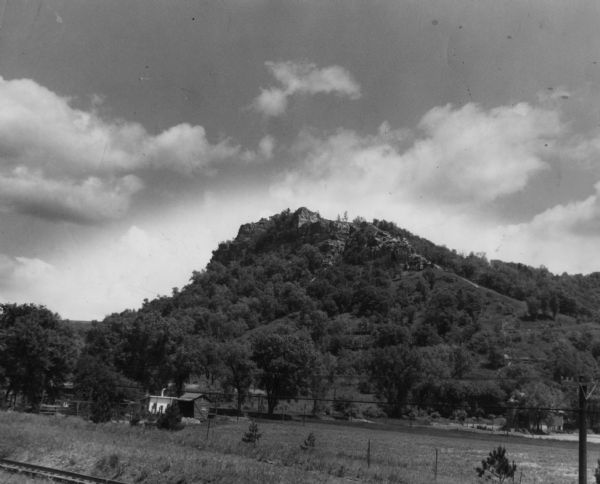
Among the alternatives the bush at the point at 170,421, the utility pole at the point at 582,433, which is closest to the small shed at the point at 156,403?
the bush at the point at 170,421

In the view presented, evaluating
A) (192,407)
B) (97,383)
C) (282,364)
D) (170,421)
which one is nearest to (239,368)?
(282,364)

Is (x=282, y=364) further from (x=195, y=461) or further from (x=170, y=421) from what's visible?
(x=195, y=461)

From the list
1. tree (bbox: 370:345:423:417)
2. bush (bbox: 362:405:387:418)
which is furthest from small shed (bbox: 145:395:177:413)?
tree (bbox: 370:345:423:417)

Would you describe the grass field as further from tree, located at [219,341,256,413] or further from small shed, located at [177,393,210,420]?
tree, located at [219,341,256,413]

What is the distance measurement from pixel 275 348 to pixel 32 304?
131 ft

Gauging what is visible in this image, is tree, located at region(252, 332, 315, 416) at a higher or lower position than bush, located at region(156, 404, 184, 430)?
higher

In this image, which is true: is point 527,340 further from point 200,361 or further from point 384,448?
point 384,448

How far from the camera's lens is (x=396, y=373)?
112438 millimetres

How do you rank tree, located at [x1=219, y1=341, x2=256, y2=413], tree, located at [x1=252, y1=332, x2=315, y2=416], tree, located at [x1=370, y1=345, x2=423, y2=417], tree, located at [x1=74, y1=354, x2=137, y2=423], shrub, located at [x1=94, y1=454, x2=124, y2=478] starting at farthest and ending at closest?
tree, located at [x1=370, y1=345, x2=423, y2=417] < tree, located at [x1=219, y1=341, x2=256, y2=413] < tree, located at [x1=252, y1=332, x2=315, y2=416] < tree, located at [x1=74, y1=354, x2=137, y2=423] < shrub, located at [x1=94, y1=454, x2=124, y2=478]

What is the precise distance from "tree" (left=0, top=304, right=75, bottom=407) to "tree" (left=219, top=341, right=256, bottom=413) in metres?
29.7

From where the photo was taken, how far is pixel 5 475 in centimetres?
2003

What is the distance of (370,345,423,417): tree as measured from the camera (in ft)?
368

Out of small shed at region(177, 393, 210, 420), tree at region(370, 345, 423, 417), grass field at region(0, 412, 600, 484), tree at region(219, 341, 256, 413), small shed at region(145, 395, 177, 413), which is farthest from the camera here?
tree at region(370, 345, 423, 417)

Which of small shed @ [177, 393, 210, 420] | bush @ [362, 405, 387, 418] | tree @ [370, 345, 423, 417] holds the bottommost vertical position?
bush @ [362, 405, 387, 418]
